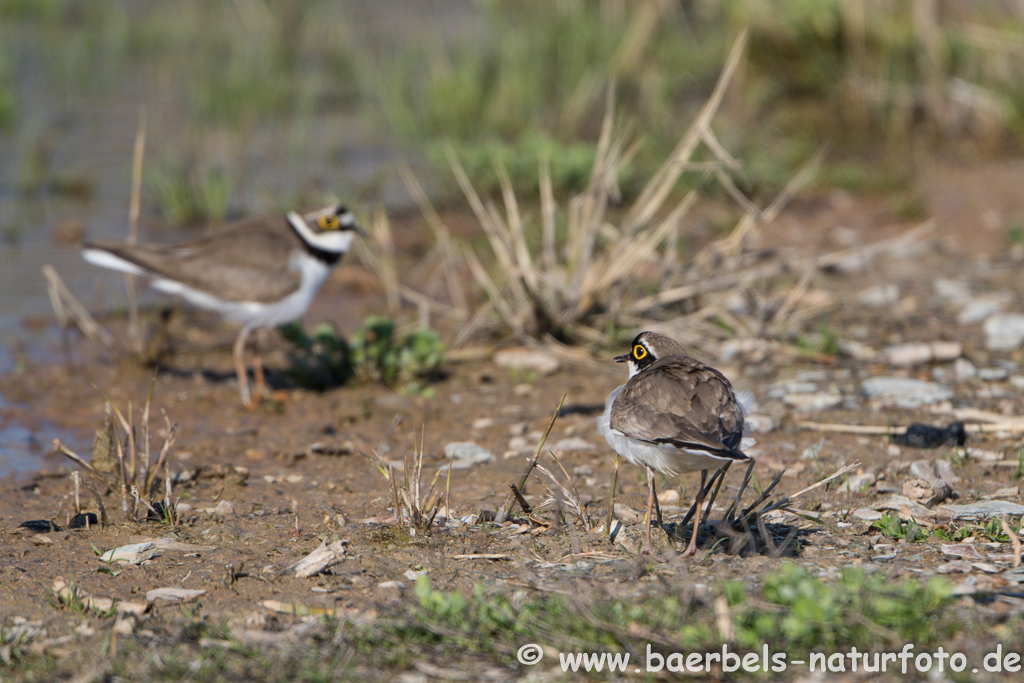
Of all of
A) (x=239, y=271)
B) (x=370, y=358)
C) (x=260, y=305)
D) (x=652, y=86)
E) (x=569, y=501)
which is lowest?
(x=370, y=358)

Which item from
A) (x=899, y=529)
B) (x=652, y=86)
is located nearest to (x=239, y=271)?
(x=899, y=529)

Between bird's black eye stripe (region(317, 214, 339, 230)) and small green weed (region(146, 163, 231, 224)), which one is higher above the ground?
bird's black eye stripe (region(317, 214, 339, 230))

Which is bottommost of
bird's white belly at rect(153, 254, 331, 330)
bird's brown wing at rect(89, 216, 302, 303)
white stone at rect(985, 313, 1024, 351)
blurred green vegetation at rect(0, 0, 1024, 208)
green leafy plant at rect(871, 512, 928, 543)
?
white stone at rect(985, 313, 1024, 351)

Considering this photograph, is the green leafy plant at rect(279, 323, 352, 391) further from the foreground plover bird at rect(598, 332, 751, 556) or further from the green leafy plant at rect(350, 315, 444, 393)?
the foreground plover bird at rect(598, 332, 751, 556)

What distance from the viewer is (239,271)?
6.54 metres

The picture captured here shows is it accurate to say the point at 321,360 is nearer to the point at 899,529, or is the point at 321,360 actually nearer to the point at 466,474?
the point at 466,474

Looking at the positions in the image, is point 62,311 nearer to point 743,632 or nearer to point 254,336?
point 254,336

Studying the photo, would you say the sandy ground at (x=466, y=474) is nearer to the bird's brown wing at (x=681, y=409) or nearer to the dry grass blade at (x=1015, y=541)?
the dry grass blade at (x=1015, y=541)

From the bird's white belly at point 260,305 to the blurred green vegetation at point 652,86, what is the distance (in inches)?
110

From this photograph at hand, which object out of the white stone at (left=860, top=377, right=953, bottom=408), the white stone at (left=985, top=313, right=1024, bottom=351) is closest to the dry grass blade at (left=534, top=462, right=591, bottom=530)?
the white stone at (left=860, top=377, right=953, bottom=408)

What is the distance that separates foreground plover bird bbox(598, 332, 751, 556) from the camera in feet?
12.3

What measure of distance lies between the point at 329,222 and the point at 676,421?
12.4 feet

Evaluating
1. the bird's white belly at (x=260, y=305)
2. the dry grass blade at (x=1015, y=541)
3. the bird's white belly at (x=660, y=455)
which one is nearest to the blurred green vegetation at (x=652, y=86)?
the bird's white belly at (x=260, y=305)

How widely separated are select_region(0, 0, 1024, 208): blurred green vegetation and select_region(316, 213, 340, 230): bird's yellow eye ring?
232 cm
